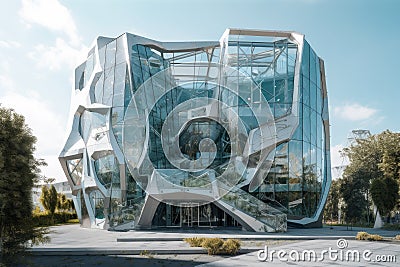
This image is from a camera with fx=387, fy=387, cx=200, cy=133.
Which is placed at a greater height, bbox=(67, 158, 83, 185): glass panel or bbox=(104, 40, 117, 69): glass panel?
bbox=(104, 40, 117, 69): glass panel

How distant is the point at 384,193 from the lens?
31.3 m

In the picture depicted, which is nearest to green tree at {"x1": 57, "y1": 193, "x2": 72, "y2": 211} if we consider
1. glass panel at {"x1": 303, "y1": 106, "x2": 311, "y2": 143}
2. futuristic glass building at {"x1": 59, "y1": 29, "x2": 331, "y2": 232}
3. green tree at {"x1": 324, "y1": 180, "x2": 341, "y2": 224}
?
futuristic glass building at {"x1": 59, "y1": 29, "x2": 331, "y2": 232}

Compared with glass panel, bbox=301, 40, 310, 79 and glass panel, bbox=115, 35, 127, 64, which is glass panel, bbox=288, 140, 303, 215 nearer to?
glass panel, bbox=301, 40, 310, 79

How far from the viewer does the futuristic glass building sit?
2817cm

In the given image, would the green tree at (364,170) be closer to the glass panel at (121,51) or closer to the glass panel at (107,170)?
the glass panel at (107,170)

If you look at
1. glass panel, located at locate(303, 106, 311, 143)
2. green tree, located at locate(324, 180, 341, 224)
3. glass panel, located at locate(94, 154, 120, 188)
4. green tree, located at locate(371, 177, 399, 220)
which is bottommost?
green tree, located at locate(324, 180, 341, 224)

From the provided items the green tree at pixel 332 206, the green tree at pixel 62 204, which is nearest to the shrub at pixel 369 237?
the green tree at pixel 332 206

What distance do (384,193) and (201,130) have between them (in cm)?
1577

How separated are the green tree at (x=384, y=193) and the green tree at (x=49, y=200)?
98.2ft

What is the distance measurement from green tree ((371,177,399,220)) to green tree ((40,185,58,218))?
98.2 feet

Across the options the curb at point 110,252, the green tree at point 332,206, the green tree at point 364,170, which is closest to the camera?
the curb at point 110,252

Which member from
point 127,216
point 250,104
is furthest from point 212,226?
point 250,104

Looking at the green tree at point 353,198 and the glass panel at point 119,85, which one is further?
the green tree at point 353,198

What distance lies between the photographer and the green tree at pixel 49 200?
38.8 m
